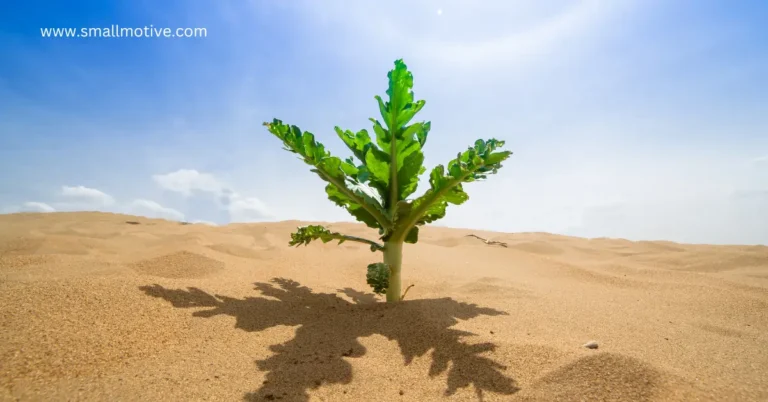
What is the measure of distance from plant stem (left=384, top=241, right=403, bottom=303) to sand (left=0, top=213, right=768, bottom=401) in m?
0.15

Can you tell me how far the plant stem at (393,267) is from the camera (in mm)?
3031

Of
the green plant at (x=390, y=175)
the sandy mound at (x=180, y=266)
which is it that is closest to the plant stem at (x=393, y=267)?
the green plant at (x=390, y=175)

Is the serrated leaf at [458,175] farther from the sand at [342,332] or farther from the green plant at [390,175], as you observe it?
the sand at [342,332]

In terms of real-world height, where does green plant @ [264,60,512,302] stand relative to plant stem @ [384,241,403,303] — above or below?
above

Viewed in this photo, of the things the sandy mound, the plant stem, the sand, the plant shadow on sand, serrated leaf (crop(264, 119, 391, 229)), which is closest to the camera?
the sand

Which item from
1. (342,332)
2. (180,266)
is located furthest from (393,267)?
(180,266)

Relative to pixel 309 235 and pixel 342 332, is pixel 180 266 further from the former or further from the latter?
pixel 342 332

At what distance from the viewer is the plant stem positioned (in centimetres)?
303

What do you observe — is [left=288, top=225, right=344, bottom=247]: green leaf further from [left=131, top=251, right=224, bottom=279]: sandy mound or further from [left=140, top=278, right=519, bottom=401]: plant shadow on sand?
[left=131, top=251, right=224, bottom=279]: sandy mound

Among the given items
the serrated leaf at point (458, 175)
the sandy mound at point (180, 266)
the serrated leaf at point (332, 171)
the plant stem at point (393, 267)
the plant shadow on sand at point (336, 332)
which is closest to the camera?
the plant shadow on sand at point (336, 332)

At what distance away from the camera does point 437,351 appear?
218 cm

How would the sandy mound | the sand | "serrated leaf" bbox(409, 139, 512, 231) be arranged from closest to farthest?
the sand
"serrated leaf" bbox(409, 139, 512, 231)
the sandy mound

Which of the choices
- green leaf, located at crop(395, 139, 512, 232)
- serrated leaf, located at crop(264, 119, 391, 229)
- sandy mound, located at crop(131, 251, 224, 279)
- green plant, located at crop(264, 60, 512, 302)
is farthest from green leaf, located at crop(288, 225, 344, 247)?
sandy mound, located at crop(131, 251, 224, 279)

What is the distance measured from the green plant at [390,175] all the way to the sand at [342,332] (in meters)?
0.51
